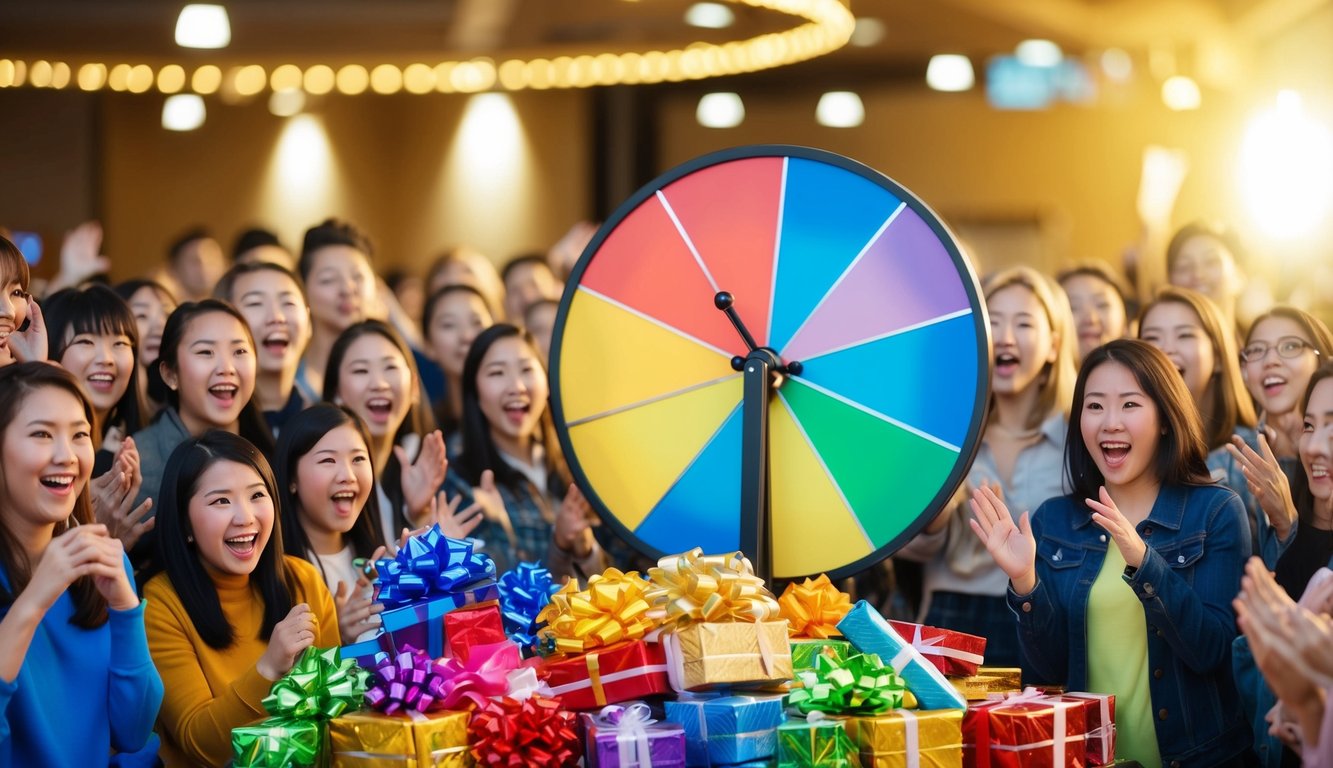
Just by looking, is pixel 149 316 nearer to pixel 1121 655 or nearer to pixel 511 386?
pixel 511 386

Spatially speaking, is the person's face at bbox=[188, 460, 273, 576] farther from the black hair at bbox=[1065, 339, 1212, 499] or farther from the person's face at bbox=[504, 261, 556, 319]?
the person's face at bbox=[504, 261, 556, 319]

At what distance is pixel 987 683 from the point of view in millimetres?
3205

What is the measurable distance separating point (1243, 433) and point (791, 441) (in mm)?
1806

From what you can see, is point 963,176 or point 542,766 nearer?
point 542,766

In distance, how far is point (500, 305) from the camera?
6863 mm

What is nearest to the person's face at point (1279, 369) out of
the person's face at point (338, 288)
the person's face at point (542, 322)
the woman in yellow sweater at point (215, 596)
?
the person's face at point (542, 322)

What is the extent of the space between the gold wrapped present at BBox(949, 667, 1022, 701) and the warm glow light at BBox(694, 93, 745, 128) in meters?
8.61

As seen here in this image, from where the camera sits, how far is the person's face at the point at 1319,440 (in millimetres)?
3270

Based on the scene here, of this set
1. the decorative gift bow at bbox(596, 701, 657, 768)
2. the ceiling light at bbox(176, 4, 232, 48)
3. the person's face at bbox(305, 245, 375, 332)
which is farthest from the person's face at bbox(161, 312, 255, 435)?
the ceiling light at bbox(176, 4, 232, 48)

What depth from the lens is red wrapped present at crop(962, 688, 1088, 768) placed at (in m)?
2.90

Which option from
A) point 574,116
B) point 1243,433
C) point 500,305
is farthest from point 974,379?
point 574,116

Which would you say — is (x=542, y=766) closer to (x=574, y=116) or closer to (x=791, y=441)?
(x=791, y=441)

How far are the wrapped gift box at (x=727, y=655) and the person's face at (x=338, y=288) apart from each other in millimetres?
2789

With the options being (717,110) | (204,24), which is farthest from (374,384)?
(717,110)
